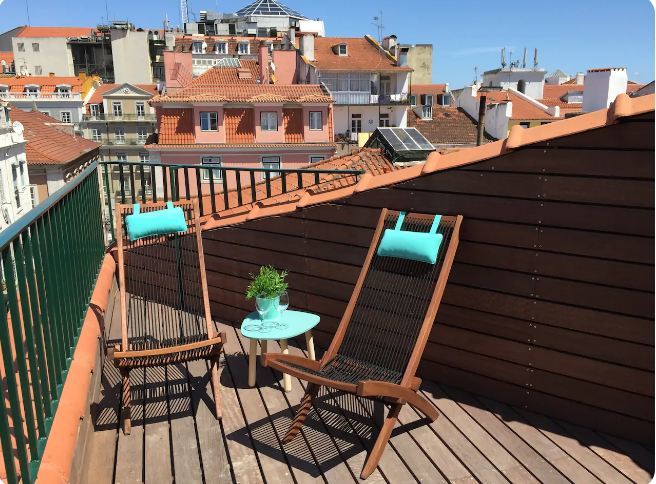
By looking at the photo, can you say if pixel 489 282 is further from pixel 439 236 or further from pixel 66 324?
pixel 66 324

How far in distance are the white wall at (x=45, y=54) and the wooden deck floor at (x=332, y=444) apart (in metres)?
63.4

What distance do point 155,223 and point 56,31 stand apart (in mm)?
70385

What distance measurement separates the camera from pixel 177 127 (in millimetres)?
24766

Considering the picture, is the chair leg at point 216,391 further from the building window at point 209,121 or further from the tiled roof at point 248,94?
the building window at point 209,121

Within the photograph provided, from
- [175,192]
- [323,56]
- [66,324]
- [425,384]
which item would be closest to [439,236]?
[425,384]

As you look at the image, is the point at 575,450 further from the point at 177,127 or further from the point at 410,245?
the point at 177,127

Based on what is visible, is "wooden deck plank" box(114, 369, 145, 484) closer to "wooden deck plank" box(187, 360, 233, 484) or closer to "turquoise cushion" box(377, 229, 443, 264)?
"wooden deck plank" box(187, 360, 233, 484)

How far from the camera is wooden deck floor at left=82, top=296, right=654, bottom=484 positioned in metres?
2.60

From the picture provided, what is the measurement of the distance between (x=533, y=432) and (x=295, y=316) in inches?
62.9

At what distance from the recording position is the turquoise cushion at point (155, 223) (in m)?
3.75

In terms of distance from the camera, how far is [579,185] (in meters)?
2.72

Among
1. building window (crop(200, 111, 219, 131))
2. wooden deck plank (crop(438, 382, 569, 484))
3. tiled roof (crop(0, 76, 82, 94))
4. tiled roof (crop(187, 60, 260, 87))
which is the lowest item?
wooden deck plank (crop(438, 382, 569, 484))

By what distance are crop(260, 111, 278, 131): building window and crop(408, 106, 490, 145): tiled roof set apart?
8727mm

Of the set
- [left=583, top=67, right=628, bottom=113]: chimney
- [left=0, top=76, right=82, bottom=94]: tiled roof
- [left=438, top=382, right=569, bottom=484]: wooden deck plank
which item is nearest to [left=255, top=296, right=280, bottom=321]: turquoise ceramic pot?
[left=438, top=382, right=569, bottom=484]: wooden deck plank
